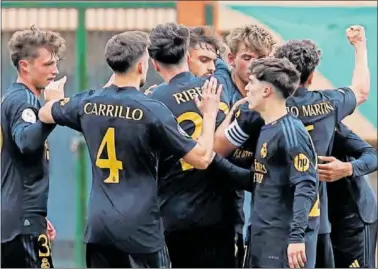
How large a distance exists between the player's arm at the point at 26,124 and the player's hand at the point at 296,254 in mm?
1486

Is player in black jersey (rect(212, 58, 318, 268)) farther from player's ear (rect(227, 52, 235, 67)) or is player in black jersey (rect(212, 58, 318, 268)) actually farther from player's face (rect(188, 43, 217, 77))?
player's face (rect(188, 43, 217, 77))

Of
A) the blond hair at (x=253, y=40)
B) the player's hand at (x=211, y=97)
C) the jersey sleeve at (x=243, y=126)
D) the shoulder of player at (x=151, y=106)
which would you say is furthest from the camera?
the blond hair at (x=253, y=40)

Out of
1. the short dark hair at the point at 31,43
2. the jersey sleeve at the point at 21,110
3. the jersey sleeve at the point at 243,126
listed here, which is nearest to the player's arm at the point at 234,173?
the jersey sleeve at the point at 243,126

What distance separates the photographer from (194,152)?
6.93 metres

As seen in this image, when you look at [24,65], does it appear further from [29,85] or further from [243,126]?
[243,126]

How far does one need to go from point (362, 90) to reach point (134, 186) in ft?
5.58

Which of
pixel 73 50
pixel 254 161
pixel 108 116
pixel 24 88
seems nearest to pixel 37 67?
pixel 24 88

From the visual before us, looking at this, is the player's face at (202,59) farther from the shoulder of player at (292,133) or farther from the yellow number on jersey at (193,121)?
the shoulder of player at (292,133)

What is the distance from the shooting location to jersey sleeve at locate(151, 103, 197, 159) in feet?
22.6

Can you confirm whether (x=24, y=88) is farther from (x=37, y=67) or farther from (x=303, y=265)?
(x=303, y=265)

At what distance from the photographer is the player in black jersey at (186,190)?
24.0 ft

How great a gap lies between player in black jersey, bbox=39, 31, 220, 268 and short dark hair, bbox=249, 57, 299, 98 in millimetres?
295

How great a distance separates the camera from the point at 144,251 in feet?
23.0

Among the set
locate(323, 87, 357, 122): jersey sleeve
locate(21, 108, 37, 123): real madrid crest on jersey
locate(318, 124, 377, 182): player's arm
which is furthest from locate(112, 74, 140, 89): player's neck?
locate(318, 124, 377, 182): player's arm
